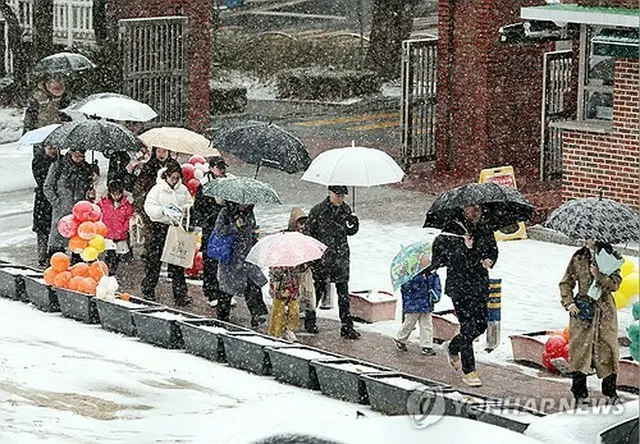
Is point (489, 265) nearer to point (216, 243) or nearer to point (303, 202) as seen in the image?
point (216, 243)

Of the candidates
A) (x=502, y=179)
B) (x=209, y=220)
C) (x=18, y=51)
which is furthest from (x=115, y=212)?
(x=18, y=51)

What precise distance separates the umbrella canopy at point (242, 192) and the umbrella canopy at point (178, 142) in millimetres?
1498

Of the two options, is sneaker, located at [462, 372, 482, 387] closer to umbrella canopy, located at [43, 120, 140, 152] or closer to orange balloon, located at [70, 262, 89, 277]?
orange balloon, located at [70, 262, 89, 277]

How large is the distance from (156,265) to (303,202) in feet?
18.3

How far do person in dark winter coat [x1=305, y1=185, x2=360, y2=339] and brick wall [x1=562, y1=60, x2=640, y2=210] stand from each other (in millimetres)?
5741

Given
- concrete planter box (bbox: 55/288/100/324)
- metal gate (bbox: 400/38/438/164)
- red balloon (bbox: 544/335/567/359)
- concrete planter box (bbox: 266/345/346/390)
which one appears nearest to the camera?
concrete planter box (bbox: 266/345/346/390)

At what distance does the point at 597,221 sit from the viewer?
1402cm

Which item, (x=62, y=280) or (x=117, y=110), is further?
(x=117, y=110)

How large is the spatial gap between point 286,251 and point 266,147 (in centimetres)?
186

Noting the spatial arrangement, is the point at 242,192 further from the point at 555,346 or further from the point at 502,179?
the point at 502,179

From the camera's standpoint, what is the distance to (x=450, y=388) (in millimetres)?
13742

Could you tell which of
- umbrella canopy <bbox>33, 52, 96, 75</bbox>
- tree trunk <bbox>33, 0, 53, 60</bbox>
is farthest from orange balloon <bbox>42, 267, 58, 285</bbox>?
tree trunk <bbox>33, 0, 53, 60</bbox>

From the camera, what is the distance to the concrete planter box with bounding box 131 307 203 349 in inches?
620

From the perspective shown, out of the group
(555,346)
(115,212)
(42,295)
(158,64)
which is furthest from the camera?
(158,64)
